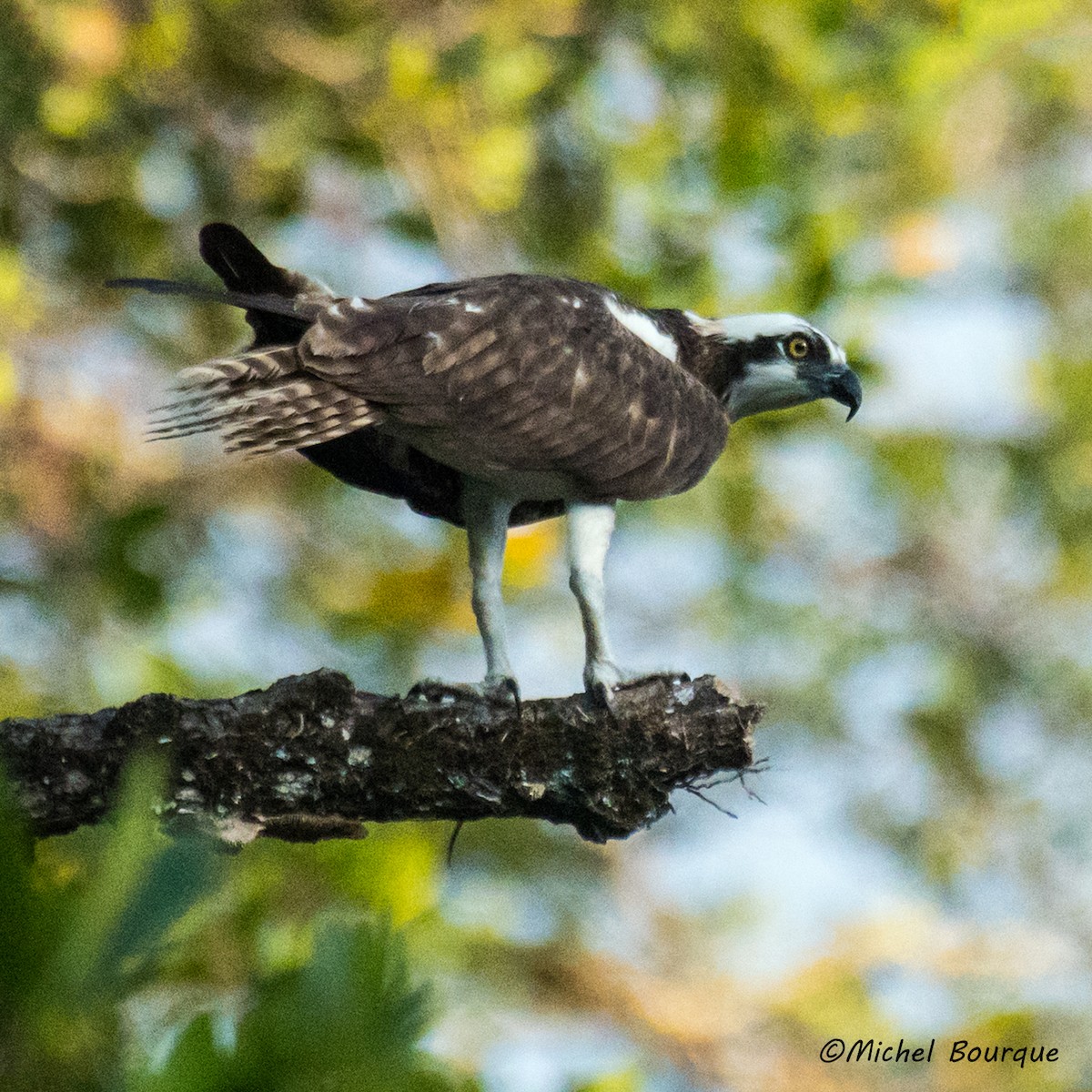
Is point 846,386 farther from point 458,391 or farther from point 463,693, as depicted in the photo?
point 463,693

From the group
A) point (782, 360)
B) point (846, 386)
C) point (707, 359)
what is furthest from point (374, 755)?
point (846, 386)

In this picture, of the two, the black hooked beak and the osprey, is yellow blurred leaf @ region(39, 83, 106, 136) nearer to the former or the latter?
the osprey

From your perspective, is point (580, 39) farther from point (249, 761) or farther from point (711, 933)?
point (711, 933)

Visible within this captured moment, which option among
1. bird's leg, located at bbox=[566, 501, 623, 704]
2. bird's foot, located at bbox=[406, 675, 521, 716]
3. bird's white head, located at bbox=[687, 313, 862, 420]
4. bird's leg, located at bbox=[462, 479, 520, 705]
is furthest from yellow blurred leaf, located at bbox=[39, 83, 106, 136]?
bird's foot, located at bbox=[406, 675, 521, 716]

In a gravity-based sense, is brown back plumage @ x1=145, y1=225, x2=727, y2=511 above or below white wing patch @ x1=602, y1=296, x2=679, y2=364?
below

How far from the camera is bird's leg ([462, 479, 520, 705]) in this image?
4.79 meters

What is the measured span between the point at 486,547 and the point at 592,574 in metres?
0.47

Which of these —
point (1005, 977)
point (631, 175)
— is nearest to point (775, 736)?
point (1005, 977)

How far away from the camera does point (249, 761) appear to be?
3.56 meters

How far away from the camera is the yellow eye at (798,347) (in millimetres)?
5605

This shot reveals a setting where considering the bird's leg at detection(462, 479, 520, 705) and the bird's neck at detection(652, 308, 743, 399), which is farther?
the bird's neck at detection(652, 308, 743, 399)

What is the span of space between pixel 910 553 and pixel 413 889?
6780 mm

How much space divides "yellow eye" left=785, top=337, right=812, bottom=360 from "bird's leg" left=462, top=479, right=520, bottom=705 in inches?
54.1

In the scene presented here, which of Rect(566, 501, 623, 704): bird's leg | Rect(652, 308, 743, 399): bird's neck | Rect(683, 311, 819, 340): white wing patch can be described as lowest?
Rect(566, 501, 623, 704): bird's leg
